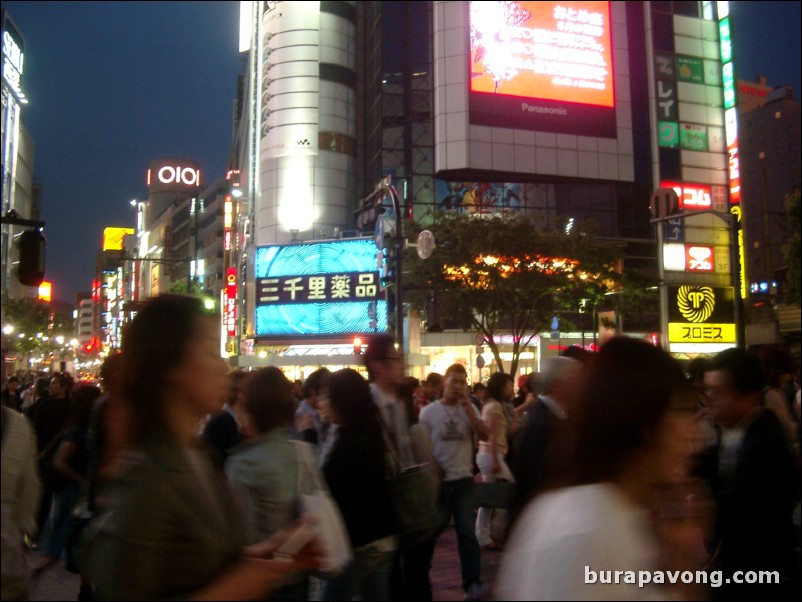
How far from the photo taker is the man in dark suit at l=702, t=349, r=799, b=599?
3.62m

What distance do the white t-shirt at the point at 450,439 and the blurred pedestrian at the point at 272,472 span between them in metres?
3.59

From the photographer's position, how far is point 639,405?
1.92 meters

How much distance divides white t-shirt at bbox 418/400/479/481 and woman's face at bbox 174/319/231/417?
537 cm

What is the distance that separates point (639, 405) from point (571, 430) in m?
0.17

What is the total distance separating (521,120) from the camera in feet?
141

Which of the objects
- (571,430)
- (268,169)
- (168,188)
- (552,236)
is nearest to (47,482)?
(571,430)

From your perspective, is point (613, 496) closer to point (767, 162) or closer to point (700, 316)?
point (700, 316)

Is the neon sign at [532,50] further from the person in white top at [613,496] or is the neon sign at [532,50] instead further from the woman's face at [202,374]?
the person in white top at [613,496]

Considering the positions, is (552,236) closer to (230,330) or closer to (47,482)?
(47,482)

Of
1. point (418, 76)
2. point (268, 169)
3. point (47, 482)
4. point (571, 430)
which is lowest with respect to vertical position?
point (47, 482)

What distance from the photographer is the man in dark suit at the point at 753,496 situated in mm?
3625

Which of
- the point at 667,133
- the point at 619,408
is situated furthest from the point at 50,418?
the point at 667,133

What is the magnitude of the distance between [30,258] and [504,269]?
19801 mm

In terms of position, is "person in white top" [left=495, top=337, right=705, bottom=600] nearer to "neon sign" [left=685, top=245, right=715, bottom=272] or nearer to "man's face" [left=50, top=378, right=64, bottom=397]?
"man's face" [left=50, top=378, right=64, bottom=397]
